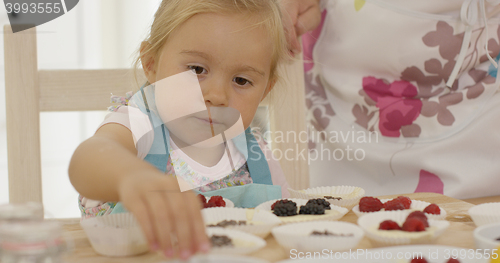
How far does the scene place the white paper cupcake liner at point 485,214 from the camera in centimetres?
50

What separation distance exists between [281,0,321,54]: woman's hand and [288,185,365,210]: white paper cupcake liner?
40 centimetres

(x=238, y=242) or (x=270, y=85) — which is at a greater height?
(x=270, y=85)

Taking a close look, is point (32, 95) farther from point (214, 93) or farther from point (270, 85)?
point (270, 85)

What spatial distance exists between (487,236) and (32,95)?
851mm

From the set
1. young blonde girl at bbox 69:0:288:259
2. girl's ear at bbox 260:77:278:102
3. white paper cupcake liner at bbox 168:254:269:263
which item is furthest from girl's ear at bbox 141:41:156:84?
white paper cupcake liner at bbox 168:254:269:263

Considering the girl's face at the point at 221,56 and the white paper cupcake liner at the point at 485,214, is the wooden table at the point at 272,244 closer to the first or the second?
the white paper cupcake liner at the point at 485,214

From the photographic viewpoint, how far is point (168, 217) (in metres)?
0.33

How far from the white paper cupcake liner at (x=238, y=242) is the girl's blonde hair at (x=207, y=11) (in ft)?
1.57

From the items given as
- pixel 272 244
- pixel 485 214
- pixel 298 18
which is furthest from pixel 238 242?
pixel 298 18

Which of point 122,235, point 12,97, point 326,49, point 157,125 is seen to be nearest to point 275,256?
point 122,235

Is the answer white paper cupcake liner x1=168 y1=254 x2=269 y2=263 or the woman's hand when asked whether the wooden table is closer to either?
white paper cupcake liner x1=168 y1=254 x2=269 y2=263

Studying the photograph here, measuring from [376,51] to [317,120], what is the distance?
0.80 ft

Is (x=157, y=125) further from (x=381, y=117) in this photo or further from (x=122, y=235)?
(x=381, y=117)

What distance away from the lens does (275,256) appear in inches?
17.5
